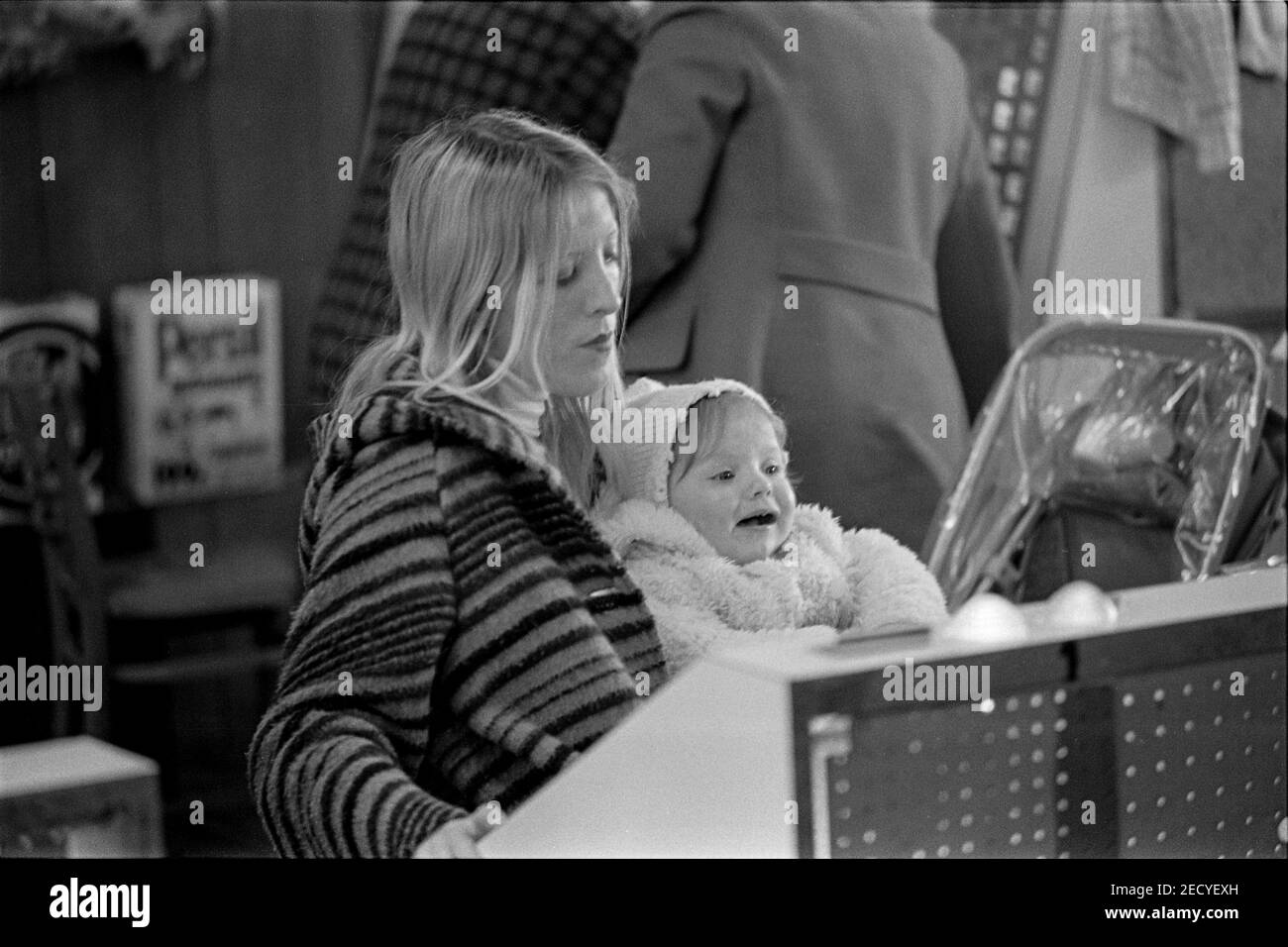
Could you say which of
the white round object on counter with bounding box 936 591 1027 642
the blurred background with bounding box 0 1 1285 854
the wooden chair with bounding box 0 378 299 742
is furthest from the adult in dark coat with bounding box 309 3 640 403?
the white round object on counter with bounding box 936 591 1027 642

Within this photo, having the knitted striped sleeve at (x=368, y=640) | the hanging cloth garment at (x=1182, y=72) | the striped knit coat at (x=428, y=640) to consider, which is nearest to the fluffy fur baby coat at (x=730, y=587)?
the striped knit coat at (x=428, y=640)

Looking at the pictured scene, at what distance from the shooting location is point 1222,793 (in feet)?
5.24

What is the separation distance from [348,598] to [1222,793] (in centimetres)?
80

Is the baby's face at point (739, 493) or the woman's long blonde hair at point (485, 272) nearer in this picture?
the woman's long blonde hair at point (485, 272)

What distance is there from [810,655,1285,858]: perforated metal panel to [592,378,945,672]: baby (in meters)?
0.31

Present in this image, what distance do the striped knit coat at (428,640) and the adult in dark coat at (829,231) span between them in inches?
20.0

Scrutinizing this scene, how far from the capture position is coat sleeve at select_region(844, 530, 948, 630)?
1.89m

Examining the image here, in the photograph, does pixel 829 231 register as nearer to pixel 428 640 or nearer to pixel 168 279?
pixel 168 279

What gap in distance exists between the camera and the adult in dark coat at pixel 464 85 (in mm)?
2086

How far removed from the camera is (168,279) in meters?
2.35

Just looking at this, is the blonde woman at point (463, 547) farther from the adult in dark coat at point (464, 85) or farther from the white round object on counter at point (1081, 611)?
the white round object on counter at point (1081, 611)

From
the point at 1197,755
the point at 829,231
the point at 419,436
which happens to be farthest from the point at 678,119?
the point at 1197,755

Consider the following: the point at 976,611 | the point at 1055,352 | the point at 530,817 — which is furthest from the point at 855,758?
the point at 1055,352

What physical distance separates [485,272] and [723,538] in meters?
0.37
